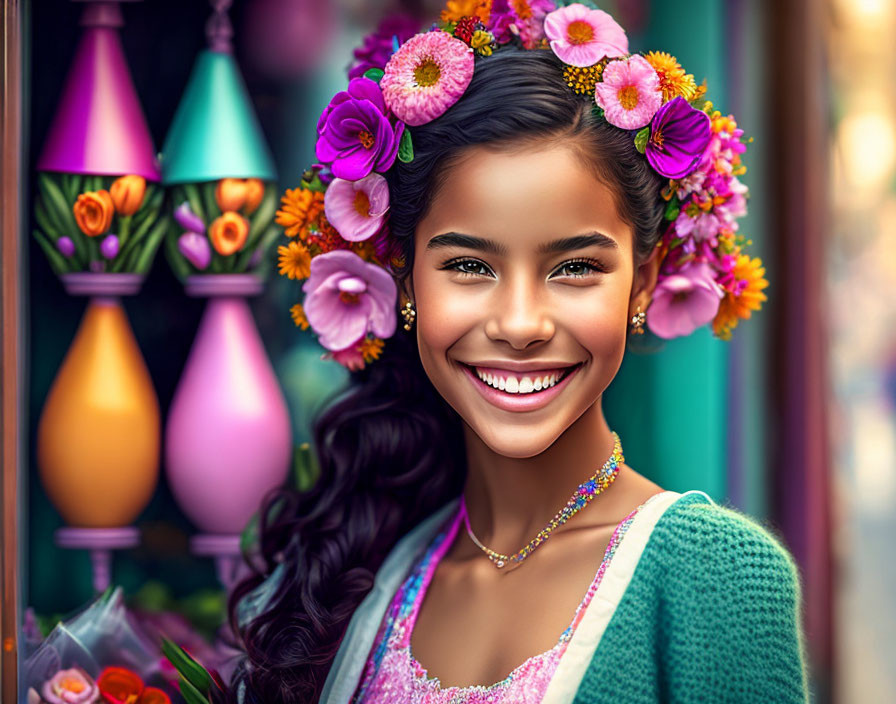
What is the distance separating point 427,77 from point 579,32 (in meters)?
0.25

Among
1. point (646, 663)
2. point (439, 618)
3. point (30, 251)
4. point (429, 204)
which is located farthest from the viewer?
point (30, 251)

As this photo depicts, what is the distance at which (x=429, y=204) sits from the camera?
69.8 inches

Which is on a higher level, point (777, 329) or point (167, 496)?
point (777, 329)

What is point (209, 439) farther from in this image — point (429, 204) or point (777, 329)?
point (777, 329)

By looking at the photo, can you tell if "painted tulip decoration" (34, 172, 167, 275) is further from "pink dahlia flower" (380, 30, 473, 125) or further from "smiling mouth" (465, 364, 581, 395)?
"smiling mouth" (465, 364, 581, 395)

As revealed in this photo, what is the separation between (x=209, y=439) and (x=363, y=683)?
2.32ft

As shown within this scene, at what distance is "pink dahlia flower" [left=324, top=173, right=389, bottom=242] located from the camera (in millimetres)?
1860

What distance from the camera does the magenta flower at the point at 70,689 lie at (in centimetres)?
209

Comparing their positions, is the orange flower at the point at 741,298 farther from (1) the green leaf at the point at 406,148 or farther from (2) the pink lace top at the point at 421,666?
(1) the green leaf at the point at 406,148

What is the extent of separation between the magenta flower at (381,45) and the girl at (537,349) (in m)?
0.18

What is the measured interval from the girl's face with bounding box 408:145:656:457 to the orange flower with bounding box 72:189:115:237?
87cm

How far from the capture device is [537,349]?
168 centimetres

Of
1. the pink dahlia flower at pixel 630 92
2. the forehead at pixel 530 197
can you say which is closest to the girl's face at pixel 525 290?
the forehead at pixel 530 197

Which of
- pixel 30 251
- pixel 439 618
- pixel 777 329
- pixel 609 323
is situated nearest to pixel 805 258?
pixel 777 329
